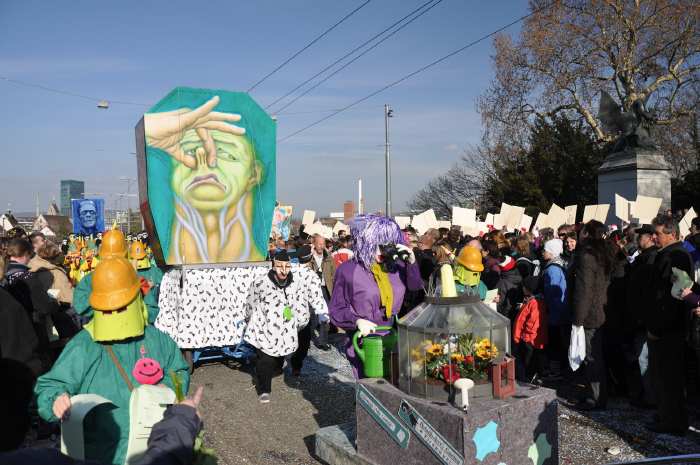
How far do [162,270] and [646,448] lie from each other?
20.7 feet

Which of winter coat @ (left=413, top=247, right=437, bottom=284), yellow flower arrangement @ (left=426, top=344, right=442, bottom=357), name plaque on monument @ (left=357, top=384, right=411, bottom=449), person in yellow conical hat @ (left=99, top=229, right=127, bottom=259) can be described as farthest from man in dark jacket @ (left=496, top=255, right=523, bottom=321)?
person in yellow conical hat @ (left=99, top=229, right=127, bottom=259)

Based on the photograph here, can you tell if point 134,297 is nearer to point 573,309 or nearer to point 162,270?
point 573,309

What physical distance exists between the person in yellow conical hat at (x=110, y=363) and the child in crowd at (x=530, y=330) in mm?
4559

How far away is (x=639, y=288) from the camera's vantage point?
19.4 ft

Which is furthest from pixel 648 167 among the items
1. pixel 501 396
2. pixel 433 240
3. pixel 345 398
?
pixel 501 396

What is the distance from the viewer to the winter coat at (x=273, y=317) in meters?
7.17

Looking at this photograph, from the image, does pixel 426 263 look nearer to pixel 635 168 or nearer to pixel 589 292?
pixel 589 292

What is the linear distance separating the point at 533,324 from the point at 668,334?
5.51ft

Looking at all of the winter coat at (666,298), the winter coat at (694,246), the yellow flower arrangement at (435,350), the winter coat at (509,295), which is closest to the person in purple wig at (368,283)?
the yellow flower arrangement at (435,350)

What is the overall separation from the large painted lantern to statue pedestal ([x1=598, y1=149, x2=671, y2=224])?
12.7 metres

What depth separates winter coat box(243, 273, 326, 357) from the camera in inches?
282

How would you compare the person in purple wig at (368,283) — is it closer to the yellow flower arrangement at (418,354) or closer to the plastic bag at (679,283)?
the yellow flower arrangement at (418,354)

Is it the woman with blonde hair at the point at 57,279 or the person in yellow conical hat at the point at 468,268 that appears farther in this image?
the woman with blonde hair at the point at 57,279

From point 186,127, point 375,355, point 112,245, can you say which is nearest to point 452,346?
point 375,355
